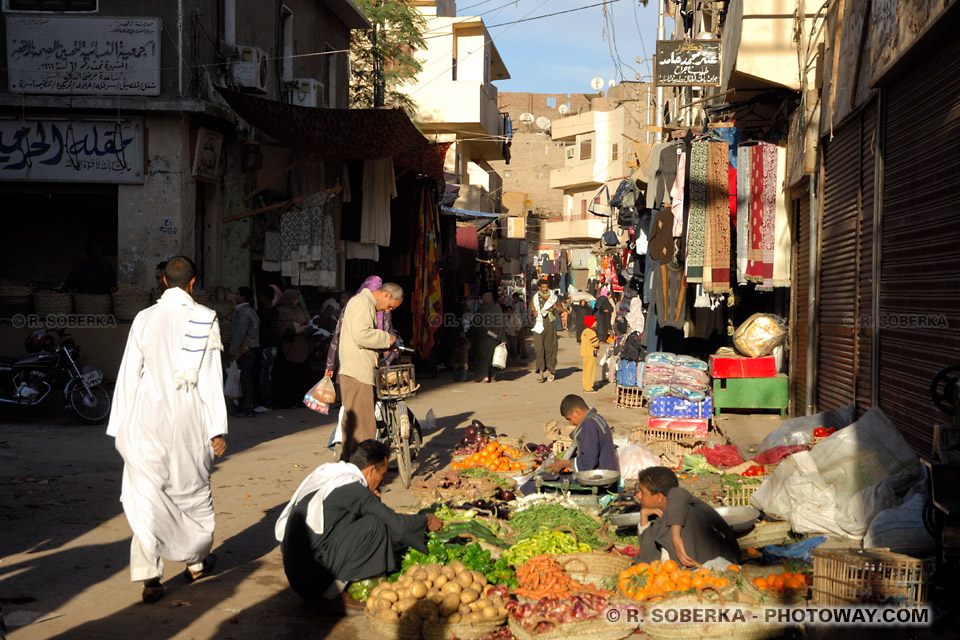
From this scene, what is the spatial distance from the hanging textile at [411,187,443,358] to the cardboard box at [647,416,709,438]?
21.1 feet

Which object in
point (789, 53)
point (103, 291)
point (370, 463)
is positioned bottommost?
point (370, 463)

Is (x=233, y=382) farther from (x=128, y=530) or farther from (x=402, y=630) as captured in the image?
(x=402, y=630)

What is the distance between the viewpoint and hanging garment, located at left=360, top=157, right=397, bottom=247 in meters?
15.9

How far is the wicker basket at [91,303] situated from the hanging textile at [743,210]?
8.88 metres

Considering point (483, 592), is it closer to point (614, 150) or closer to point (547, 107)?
point (614, 150)

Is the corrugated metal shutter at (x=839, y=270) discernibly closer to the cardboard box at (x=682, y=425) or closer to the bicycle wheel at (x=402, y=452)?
the cardboard box at (x=682, y=425)

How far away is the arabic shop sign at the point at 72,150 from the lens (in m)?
13.2

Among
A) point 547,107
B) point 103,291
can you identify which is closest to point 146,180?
point 103,291

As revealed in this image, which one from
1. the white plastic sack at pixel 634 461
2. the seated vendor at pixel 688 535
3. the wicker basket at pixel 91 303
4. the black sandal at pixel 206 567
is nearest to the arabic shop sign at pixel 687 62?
the white plastic sack at pixel 634 461

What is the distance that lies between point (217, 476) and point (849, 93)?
24.9ft

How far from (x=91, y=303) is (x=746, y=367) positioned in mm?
9219

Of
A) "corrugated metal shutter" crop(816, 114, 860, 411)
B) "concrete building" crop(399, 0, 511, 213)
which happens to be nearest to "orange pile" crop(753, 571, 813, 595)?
"corrugated metal shutter" crop(816, 114, 860, 411)

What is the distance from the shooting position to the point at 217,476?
9070 millimetres

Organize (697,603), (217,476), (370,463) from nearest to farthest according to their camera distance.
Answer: (697,603)
(370,463)
(217,476)
